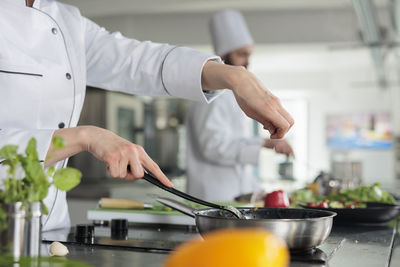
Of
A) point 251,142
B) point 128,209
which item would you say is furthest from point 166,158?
point 128,209

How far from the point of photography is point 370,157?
1023cm

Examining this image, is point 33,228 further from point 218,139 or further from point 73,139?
point 218,139

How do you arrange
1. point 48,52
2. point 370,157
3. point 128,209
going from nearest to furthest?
point 48,52 → point 128,209 → point 370,157

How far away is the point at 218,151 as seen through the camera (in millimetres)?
2998

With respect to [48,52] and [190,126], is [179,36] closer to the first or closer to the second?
[190,126]

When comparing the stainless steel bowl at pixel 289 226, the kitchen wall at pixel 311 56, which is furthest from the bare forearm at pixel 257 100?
the kitchen wall at pixel 311 56

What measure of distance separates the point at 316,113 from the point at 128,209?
9277 mm

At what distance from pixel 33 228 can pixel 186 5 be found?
523 centimetres

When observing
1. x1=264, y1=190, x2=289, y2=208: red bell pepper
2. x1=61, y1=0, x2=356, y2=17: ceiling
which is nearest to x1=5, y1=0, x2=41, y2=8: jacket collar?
x1=264, y1=190, x2=289, y2=208: red bell pepper

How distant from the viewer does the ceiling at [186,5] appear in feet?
18.0

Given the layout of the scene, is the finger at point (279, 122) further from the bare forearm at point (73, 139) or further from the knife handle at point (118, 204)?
the knife handle at point (118, 204)

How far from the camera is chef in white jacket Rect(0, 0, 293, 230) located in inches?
41.6

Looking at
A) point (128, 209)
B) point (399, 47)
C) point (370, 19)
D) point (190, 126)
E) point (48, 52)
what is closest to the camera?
point (48, 52)

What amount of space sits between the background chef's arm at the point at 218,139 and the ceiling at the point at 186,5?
2.63 m
